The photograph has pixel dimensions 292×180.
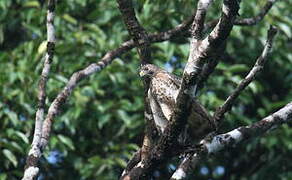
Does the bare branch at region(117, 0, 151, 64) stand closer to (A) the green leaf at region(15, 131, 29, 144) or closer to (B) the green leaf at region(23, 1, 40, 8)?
(A) the green leaf at region(15, 131, 29, 144)

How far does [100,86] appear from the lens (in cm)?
704

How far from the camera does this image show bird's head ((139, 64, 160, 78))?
468 centimetres

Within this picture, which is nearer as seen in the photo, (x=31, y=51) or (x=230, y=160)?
(x=31, y=51)

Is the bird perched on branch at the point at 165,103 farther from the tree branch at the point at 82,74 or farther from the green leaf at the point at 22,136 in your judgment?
the green leaf at the point at 22,136

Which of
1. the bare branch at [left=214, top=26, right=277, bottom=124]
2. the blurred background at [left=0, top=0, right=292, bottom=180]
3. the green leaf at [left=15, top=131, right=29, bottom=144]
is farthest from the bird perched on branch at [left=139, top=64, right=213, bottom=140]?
the green leaf at [left=15, top=131, right=29, bottom=144]

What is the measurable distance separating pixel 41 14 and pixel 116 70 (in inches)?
34.4

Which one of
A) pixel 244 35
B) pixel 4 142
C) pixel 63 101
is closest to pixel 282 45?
pixel 244 35

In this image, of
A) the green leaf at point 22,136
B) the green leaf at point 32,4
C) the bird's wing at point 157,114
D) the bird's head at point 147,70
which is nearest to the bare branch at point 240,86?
the bird's wing at point 157,114

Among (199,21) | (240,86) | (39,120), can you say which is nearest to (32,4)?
(39,120)

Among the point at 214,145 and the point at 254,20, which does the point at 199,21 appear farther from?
the point at 254,20

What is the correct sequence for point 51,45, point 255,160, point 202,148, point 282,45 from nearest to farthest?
point 202,148 → point 51,45 → point 282,45 → point 255,160

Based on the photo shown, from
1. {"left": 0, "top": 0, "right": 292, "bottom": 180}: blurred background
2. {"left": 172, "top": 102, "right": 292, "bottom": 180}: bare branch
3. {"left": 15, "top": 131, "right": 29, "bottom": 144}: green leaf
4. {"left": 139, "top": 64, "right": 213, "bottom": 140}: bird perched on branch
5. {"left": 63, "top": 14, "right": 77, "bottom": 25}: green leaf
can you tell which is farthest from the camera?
{"left": 63, "top": 14, "right": 77, "bottom": 25}: green leaf

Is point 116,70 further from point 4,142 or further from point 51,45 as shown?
point 51,45

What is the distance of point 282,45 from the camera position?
7824 millimetres
